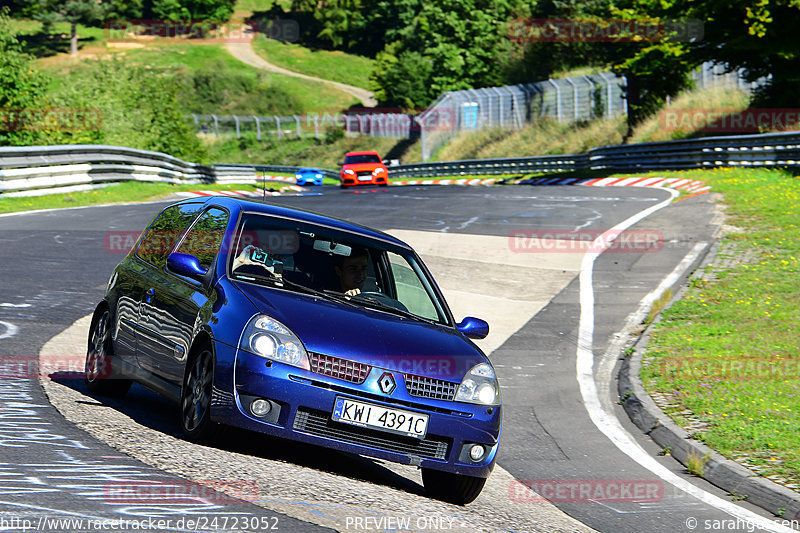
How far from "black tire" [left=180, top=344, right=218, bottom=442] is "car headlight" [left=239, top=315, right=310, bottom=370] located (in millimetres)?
300

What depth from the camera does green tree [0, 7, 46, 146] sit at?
94.7 ft

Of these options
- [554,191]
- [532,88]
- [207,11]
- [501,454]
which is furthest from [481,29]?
[501,454]

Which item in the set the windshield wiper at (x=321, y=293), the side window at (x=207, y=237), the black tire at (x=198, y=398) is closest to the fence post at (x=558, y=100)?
the side window at (x=207, y=237)

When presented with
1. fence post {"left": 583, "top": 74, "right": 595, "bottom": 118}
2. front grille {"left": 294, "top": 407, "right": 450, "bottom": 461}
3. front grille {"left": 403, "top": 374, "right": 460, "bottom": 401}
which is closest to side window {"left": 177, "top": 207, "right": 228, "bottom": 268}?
front grille {"left": 294, "top": 407, "right": 450, "bottom": 461}

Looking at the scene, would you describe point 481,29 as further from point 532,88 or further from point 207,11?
point 207,11

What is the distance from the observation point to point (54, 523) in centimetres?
438

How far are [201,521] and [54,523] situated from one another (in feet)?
2.13

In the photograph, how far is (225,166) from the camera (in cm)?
4569

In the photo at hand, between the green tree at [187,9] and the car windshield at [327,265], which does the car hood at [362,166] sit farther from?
the green tree at [187,9]
